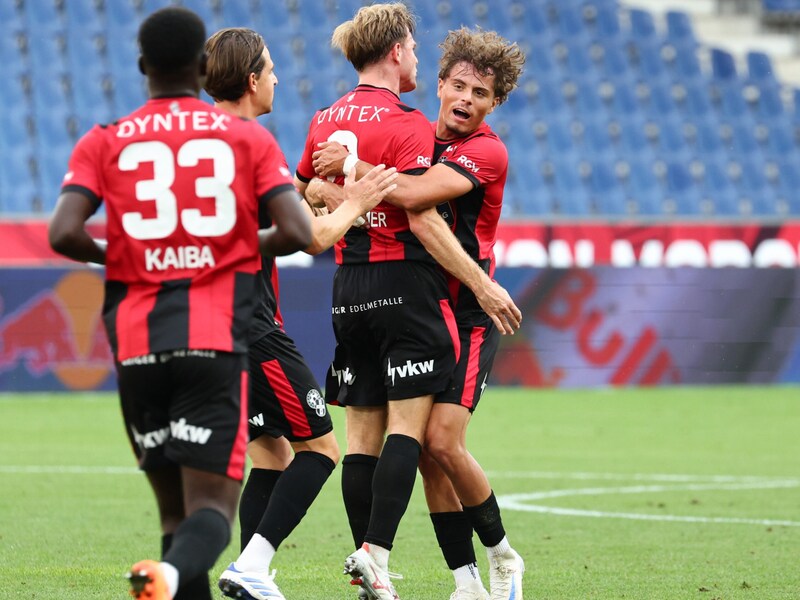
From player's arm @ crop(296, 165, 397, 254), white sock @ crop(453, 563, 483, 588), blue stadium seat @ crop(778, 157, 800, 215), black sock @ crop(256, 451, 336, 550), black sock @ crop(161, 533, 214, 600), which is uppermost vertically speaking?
player's arm @ crop(296, 165, 397, 254)

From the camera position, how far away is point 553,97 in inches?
907

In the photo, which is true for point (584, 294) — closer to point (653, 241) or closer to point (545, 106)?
point (653, 241)

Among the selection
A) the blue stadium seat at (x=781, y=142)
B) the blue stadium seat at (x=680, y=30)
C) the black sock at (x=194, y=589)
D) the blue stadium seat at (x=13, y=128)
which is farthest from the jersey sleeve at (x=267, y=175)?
the blue stadium seat at (x=680, y=30)

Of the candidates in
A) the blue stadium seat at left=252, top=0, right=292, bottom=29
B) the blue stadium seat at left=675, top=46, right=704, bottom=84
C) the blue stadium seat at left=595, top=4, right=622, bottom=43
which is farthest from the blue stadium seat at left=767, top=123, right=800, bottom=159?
the blue stadium seat at left=252, top=0, right=292, bottom=29

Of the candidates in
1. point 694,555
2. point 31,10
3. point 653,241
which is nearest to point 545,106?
point 653,241

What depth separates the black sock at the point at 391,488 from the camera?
532 centimetres

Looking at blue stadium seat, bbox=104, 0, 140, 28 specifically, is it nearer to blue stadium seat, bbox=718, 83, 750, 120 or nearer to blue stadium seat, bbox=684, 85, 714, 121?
blue stadium seat, bbox=684, 85, 714, 121

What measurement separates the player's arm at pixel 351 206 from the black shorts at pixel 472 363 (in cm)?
90

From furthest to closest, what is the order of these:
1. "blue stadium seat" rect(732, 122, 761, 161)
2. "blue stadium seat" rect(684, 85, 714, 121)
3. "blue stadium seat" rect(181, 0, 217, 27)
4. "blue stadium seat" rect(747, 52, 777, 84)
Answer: "blue stadium seat" rect(747, 52, 777, 84)
"blue stadium seat" rect(684, 85, 714, 121)
"blue stadium seat" rect(732, 122, 761, 161)
"blue stadium seat" rect(181, 0, 217, 27)

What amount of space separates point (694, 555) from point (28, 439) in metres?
7.14

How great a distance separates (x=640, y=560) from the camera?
21.8ft

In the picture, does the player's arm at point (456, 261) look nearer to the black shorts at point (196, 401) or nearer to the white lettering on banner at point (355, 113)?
the white lettering on banner at point (355, 113)

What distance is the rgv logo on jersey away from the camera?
3.93m

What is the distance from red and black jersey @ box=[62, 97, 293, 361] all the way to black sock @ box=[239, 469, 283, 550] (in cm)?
179
